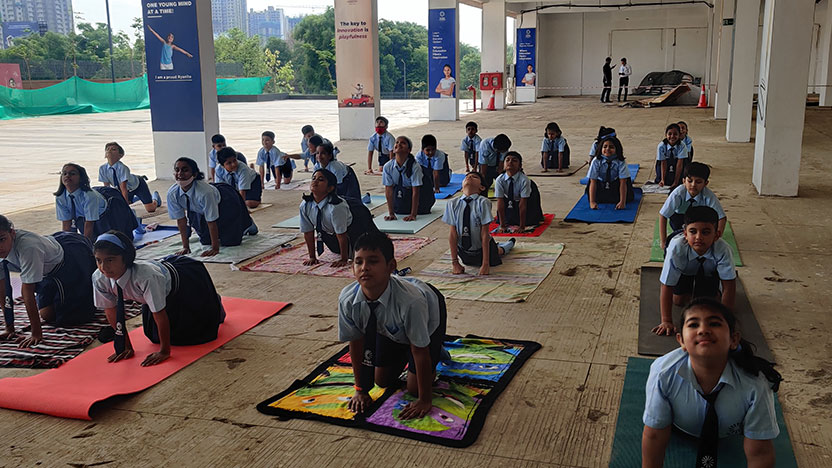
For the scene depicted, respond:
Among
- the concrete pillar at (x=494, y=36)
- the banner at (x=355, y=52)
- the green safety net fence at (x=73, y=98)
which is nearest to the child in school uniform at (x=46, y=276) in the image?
the banner at (x=355, y=52)

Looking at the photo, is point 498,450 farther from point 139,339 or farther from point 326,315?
point 139,339

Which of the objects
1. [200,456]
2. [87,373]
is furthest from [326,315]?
[200,456]

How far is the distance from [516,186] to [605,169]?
1739 mm

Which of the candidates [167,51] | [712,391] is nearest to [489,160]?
[167,51]

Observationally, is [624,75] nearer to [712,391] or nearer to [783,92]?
[783,92]

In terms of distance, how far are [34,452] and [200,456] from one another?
0.79 m

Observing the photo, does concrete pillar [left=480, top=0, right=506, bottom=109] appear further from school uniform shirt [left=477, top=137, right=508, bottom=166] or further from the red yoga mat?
the red yoga mat

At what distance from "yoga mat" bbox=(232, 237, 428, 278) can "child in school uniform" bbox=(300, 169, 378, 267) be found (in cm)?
10

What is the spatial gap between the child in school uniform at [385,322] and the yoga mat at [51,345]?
80.6 inches

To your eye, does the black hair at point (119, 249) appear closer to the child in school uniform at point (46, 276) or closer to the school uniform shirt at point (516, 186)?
the child in school uniform at point (46, 276)

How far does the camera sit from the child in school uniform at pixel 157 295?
421cm

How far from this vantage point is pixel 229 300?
5672 mm

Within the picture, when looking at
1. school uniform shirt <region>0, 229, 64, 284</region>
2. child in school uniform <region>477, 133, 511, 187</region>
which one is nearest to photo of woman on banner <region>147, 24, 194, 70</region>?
child in school uniform <region>477, 133, 511, 187</region>

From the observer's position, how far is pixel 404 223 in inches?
331
